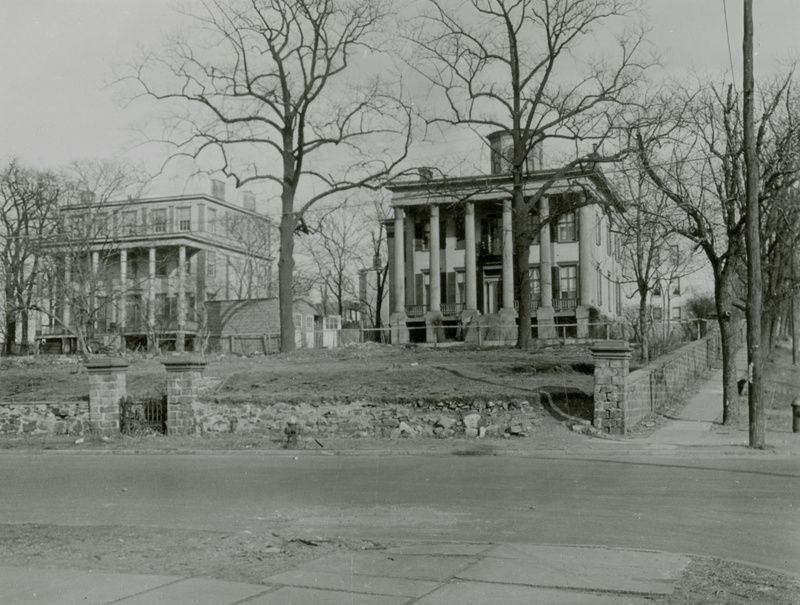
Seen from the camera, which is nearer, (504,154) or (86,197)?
(86,197)

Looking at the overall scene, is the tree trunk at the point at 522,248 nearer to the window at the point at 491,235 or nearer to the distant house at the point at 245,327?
the distant house at the point at 245,327

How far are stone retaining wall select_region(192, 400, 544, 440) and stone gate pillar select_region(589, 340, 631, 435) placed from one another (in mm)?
1409

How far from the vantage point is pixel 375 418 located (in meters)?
20.2

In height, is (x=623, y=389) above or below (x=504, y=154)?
below

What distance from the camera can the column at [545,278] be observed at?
1865 inches

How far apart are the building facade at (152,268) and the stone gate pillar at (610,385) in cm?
2019

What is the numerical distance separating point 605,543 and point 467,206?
139 ft

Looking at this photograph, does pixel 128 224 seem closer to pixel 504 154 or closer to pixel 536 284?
pixel 504 154

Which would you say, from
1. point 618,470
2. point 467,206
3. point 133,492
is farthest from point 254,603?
point 467,206

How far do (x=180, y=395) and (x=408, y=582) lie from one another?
1574 centimetres

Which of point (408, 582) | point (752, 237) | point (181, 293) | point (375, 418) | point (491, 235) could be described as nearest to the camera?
point (408, 582)

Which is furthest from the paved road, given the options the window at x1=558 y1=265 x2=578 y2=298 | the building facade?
the window at x1=558 y1=265 x2=578 y2=298

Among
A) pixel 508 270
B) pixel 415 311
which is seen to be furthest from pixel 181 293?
pixel 508 270

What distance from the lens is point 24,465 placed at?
17.2 m
